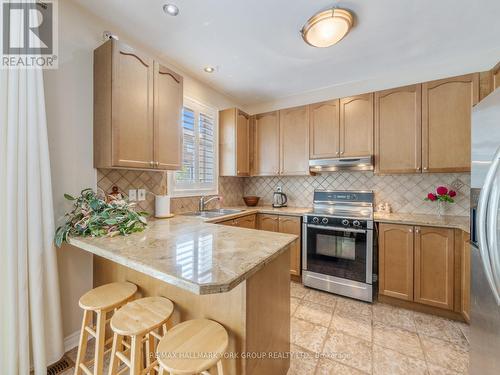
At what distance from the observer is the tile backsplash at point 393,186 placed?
241 cm

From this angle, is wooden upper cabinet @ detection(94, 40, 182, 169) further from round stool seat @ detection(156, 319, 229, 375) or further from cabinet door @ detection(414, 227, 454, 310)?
cabinet door @ detection(414, 227, 454, 310)

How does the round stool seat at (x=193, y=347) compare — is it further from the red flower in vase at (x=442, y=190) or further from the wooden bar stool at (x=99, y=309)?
the red flower in vase at (x=442, y=190)

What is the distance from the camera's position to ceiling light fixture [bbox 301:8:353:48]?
5.34ft

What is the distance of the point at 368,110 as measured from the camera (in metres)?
2.59

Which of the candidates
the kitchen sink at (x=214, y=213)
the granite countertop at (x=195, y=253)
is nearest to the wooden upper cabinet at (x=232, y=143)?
the kitchen sink at (x=214, y=213)

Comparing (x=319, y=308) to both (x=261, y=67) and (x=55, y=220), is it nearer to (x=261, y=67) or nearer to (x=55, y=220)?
(x=55, y=220)

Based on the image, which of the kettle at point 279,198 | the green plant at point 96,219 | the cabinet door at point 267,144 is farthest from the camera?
the kettle at point 279,198

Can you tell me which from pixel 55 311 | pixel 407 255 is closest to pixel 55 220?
pixel 55 311

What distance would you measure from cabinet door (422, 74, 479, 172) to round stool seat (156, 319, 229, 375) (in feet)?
8.55

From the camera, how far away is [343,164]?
2670mm

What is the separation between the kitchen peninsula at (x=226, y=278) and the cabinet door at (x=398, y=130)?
1.87 meters

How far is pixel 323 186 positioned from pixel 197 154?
1.87 m

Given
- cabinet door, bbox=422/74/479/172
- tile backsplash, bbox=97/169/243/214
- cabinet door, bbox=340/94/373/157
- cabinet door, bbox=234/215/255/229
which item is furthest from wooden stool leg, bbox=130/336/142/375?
cabinet door, bbox=422/74/479/172

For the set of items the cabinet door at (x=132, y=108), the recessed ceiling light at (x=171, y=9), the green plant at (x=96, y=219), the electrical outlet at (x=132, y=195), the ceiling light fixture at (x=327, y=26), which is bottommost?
the green plant at (x=96, y=219)
